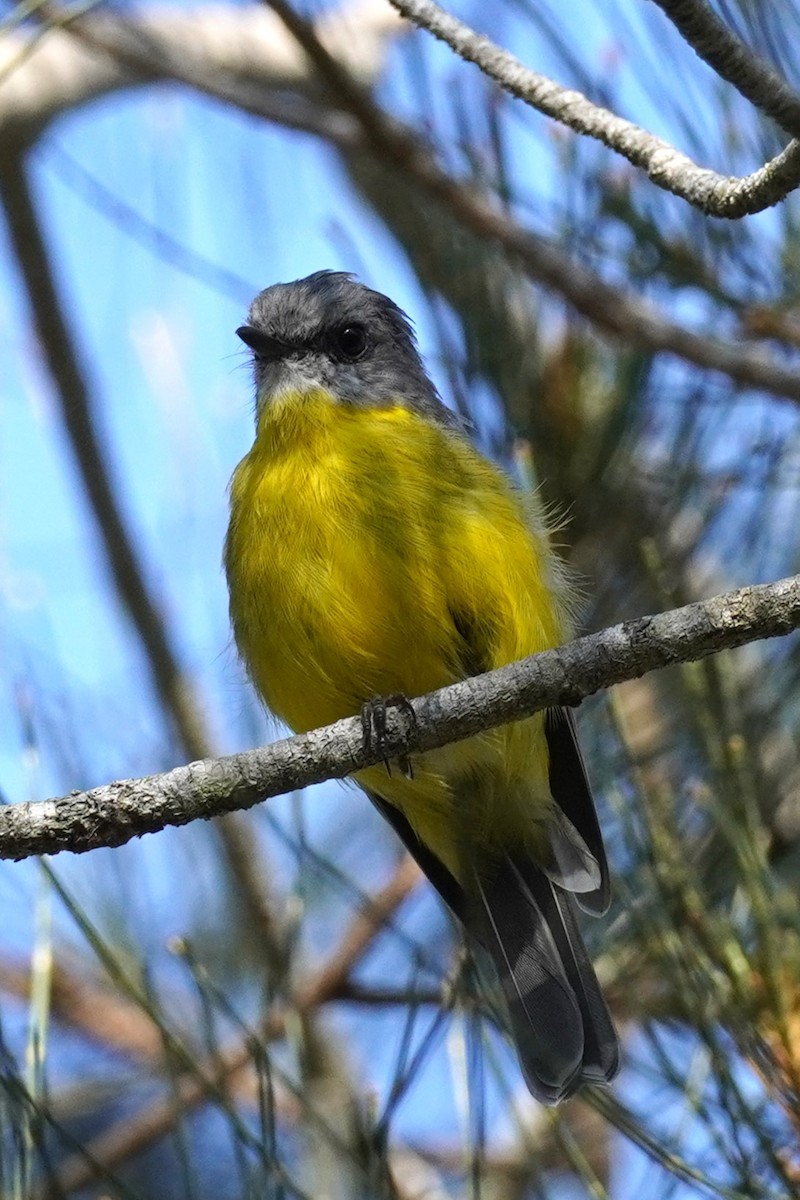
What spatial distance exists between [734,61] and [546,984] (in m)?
2.32

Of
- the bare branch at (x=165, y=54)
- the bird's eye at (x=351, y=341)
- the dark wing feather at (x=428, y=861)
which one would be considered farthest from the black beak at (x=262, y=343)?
the dark wing feather at (x=428, y=861)

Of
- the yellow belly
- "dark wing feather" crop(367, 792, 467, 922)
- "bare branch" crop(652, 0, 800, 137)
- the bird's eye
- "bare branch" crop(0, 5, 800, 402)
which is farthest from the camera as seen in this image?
the bird's eye

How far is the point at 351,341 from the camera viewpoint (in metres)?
4.25

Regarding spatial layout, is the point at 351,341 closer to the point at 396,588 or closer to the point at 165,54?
the point at 396,588

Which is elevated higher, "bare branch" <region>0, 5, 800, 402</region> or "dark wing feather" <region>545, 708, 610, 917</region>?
"bare branch" <region>0, 5, 800, 402</region>

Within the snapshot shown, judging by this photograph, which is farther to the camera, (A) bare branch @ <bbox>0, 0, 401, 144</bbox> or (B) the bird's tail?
(A) bare branch @ <bbox>0, 0, 401, 144</bbox>

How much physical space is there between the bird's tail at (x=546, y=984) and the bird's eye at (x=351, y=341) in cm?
143

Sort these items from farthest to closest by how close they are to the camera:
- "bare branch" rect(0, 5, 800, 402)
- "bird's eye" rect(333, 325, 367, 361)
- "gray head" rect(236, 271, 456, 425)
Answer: "bird's eye" rect(333, 325, 367, 361) → "gray head" rect(236, 271, 456, 425) → "bare branch" rect(0, 5, 800, 402)

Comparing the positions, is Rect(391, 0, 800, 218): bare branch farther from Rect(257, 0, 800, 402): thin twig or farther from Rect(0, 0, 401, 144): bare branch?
Rect(0, 0, 401, 144): bare branch

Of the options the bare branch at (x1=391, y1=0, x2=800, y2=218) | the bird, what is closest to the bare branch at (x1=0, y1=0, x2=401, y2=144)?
the bird

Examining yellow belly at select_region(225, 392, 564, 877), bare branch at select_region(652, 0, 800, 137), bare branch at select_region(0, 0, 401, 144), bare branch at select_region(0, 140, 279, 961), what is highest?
bare branch at select_region(0, 0, 401, 144)

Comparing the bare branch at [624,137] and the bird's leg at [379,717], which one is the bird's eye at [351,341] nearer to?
the bare branch at [624,137]

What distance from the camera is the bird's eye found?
4.22 meters

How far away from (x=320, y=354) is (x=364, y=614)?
1.01 meters
